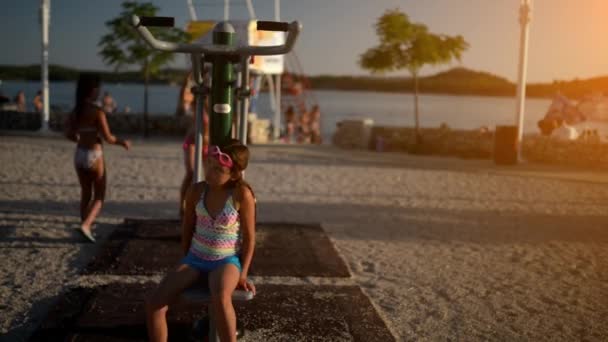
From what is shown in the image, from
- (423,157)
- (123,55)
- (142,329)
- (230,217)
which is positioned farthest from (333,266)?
(123,55)

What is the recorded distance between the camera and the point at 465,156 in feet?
53.6

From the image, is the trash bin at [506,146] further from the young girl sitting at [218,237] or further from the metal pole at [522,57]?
the young girl sitting at [218,237]

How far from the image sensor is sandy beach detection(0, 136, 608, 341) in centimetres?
470

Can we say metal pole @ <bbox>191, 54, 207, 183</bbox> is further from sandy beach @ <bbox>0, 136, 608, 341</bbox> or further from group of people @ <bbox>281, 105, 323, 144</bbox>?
group of people @ <bbox>281, 105, 323, 144</bbox>

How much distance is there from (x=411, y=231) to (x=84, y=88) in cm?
418

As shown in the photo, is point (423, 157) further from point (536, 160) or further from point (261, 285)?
point (261, 285)

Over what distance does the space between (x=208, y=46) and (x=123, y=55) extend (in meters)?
20.4

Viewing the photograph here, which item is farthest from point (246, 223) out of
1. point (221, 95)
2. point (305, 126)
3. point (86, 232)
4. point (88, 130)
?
point (305, 126)

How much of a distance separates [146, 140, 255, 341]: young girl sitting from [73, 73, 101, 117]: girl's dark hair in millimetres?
2833

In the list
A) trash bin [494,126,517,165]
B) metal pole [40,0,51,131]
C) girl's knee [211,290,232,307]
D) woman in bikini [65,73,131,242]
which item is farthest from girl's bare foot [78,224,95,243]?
metal pole [40,0,51,131]

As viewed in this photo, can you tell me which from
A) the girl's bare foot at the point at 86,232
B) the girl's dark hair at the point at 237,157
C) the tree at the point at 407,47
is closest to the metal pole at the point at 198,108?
the girl's dark hair at the point at 237,157

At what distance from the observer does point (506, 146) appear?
14.2 m

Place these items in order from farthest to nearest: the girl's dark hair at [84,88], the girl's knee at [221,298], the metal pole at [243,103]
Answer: the girl's dark hair at [84,88]
the metal pole at [243,103]
the girl's knee at [221,298]

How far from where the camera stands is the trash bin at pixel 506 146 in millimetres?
14250
